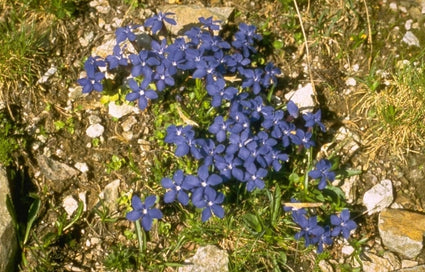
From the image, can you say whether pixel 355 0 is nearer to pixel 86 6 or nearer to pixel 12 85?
pixel 86 6

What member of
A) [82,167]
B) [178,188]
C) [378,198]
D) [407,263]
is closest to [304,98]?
[378,198]

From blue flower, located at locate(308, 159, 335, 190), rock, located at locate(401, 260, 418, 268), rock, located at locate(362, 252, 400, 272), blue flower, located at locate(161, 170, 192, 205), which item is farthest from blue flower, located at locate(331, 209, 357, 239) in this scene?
blue flower, located at locate(161, 170, 192, 205)

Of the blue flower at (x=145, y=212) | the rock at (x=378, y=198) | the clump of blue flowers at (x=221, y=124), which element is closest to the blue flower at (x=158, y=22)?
the clump of blue flowers at (x=221, y=124)

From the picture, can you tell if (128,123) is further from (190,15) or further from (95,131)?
(190,15)

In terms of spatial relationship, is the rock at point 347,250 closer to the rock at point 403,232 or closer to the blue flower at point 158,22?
the rock at point 403,232

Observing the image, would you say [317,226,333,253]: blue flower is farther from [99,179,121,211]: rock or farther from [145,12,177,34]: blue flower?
[145,12,177,34]: blue flower

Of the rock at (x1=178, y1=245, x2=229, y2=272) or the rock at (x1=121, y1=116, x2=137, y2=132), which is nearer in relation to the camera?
the rock at (x1=178, y1=245, x2=229, y2=272)
